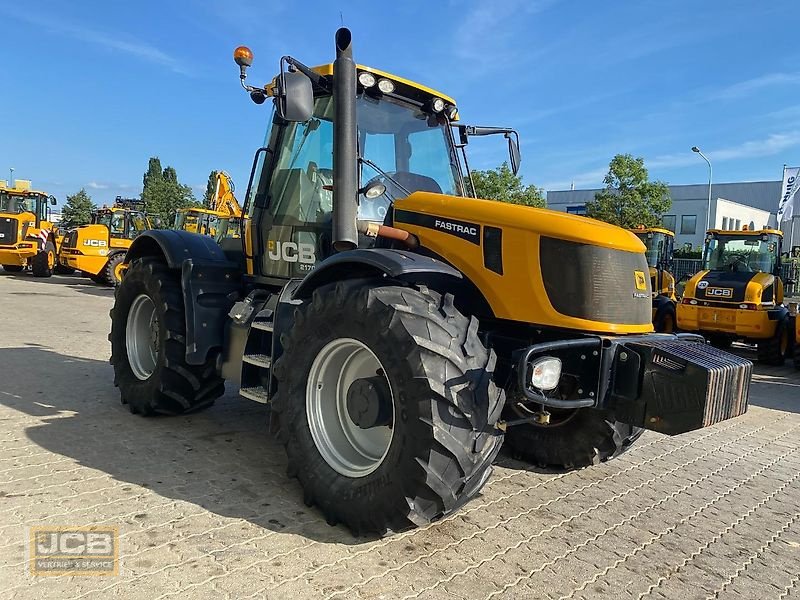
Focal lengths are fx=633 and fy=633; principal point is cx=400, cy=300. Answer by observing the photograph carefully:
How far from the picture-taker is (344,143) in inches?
149

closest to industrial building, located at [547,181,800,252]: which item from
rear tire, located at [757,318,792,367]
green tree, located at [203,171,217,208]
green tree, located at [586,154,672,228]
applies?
green tree, located at [586,154,672,228]

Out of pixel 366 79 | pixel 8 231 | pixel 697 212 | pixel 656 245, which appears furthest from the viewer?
pixel 697 212

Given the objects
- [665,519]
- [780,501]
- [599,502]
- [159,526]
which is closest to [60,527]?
[159,526]

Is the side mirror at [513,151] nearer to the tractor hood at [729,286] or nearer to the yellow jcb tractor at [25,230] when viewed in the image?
the tractor hood at [729,286]

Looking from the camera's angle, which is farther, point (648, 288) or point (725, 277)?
point (725, 277)

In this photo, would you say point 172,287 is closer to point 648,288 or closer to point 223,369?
point 223,369

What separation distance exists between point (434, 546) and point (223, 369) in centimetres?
236

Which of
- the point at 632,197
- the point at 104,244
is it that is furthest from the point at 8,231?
the point at 632,197

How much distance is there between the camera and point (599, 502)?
402 centimetres

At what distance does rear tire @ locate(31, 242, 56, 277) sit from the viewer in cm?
2243

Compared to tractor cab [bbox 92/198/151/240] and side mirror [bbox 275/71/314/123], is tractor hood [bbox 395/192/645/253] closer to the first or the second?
side mirror [bbox 275/71/314/123]

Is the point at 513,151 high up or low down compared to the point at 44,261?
up

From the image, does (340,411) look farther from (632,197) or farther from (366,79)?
(632,197)

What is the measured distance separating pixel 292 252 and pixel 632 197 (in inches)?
1139
